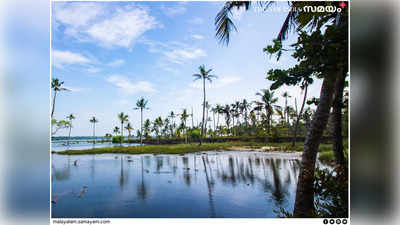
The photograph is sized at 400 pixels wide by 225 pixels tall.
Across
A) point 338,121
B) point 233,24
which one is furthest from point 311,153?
point 233,24

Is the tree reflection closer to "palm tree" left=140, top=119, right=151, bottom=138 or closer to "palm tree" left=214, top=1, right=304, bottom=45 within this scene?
"palm tree" left=214, top=1, right=304, bottom=45

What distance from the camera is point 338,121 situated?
242 cm

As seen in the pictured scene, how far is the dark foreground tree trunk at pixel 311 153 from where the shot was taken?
6.88 feet

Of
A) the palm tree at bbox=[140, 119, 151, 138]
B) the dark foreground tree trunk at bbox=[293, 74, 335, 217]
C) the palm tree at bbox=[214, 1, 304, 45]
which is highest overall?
the palm tree at bbox=[214, 1, 304, 45]

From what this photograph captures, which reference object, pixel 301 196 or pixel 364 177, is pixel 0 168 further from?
pixel 364 177

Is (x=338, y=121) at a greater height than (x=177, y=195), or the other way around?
(x=338, y=121)

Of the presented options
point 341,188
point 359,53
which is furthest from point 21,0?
point 341,188

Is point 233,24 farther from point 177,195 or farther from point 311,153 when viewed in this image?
point 177,195

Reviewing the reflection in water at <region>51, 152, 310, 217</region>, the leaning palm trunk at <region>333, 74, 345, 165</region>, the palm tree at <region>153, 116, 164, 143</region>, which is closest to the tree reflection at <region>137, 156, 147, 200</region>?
the reflection in water at <region>51, 152, 310, 217</region>

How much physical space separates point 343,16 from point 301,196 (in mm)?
2223

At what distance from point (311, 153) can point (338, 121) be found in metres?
0.72

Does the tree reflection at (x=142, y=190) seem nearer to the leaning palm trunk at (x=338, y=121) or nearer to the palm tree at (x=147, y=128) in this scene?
the leaning palm trunk at (x=338, y=121)

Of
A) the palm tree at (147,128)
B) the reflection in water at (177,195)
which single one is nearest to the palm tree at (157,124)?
the palm tree at (147,128)

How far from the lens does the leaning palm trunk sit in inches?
90.9
